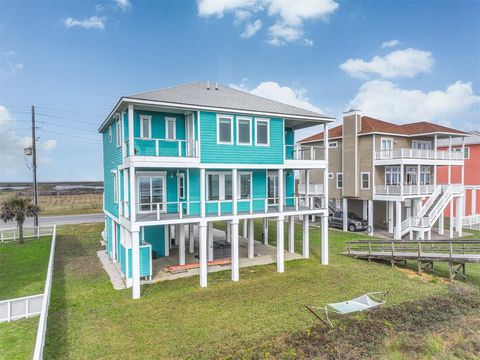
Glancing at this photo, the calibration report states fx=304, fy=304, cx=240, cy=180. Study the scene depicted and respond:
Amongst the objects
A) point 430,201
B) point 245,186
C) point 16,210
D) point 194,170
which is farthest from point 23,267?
point 430,201

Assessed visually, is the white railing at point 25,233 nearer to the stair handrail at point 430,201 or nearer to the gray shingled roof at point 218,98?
the gray shingled roof at point 218,98

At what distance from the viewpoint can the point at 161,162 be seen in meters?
12.8

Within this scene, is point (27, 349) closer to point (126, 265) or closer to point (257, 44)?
point (126, 265)

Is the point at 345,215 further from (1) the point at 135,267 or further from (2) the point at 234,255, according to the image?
(1) the point at 135,267

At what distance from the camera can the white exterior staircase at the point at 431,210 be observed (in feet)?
75.4

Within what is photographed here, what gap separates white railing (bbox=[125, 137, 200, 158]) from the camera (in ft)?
A: 44.3

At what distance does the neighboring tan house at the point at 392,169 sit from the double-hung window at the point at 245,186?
13.1 m

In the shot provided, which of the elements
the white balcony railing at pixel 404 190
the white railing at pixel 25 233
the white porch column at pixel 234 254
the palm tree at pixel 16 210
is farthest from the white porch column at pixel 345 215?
the palm tree at pixel 16 210

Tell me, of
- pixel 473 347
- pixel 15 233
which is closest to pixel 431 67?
pixel 473 347

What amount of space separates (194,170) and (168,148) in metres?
1.60

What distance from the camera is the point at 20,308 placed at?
9891 mm

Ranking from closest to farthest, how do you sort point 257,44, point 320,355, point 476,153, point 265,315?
1. point 320,355
2. point 265,315
3. point 476,153
4. point 257,44

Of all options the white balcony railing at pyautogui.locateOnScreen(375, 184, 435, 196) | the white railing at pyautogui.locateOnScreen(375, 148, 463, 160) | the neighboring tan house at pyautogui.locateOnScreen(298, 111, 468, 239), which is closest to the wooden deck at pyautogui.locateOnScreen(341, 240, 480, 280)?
the white balcony railing at pyautogui.locateOnScreen(375, 184, 435, 196)

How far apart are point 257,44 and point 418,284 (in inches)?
1192
